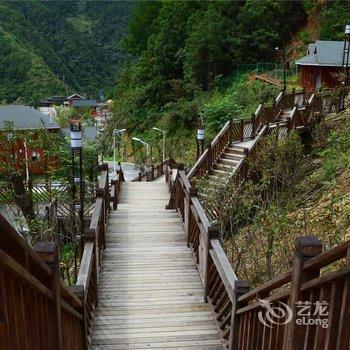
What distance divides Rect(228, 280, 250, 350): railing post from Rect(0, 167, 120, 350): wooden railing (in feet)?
4.87

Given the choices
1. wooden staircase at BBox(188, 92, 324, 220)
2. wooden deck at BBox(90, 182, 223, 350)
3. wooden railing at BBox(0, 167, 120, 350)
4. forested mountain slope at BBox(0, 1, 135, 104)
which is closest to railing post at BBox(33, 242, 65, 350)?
wooden railing at BBox(0, 167, 120, 350)

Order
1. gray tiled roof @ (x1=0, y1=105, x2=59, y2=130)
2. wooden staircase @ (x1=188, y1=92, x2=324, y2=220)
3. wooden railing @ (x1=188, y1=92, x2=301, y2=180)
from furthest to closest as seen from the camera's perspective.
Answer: gray tiled roof @ (x1=0, y1=105, x2=59, y2=130)
wooden railing @ (x1=188, y1=92, x2=301, y2=180)
wooden staircase @ (x1=188, y1=92, x2=324, y2=220)

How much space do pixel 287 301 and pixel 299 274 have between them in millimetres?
392

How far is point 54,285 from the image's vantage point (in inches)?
110

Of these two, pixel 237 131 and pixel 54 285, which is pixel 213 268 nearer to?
pixel 54 285

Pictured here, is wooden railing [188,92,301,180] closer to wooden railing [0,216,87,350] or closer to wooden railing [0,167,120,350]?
wooden railing [0,167,120,350]

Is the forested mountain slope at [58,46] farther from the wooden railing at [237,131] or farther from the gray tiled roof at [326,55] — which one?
the wooden railing at [237,131]

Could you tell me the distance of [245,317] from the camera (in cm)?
389

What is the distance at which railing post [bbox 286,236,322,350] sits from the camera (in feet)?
8.04

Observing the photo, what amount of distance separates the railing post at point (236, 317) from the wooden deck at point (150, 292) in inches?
Result: 18.9

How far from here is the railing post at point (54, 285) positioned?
2.71 meters

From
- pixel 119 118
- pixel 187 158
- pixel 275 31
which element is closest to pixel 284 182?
pixel 187 158

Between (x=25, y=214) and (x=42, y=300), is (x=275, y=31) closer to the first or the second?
(x=25, y=214)

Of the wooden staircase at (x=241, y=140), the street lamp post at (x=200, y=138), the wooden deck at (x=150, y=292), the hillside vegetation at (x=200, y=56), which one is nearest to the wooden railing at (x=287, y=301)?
the wooden deck at (x=150, y=292)
